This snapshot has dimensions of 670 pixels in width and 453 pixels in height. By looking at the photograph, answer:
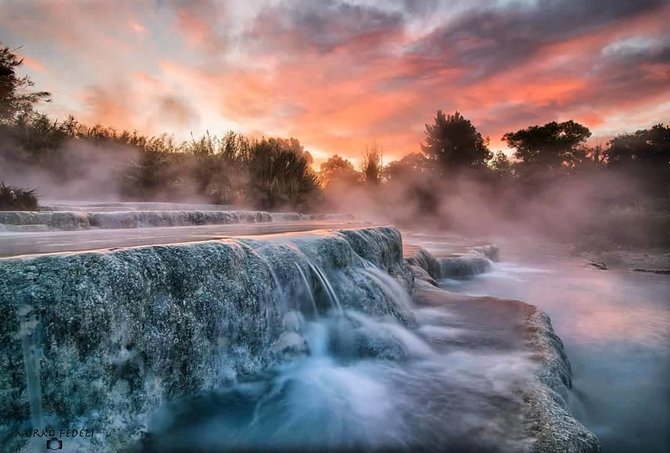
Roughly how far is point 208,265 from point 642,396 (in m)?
3.84

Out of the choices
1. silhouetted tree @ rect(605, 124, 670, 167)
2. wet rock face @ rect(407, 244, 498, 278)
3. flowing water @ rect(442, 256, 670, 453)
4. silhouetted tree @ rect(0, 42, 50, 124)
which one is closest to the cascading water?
flowing water @ rect(442, 256, 670, 453)

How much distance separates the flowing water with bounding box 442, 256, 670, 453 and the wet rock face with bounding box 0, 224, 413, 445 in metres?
2.45

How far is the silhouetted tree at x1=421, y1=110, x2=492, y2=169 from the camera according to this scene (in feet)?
96.1

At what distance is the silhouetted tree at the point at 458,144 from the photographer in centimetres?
2930

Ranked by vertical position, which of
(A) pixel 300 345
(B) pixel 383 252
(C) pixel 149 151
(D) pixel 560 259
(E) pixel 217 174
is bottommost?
(D) pixel 560 259

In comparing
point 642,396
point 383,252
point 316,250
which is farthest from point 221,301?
point 642,396

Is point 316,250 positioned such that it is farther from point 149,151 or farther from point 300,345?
point 149,151

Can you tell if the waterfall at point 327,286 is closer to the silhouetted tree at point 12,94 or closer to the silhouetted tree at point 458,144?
the silhouetted tree at point 12,94

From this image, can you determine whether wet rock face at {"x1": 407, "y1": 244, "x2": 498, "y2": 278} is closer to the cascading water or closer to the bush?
the cascading water

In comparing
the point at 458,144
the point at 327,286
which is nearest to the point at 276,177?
the point at 327,286

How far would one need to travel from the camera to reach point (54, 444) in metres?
1.59

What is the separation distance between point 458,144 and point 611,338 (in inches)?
1056

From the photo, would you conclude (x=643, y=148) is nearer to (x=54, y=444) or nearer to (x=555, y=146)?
(x=555, y=146)

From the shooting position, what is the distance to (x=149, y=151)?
13281mm
